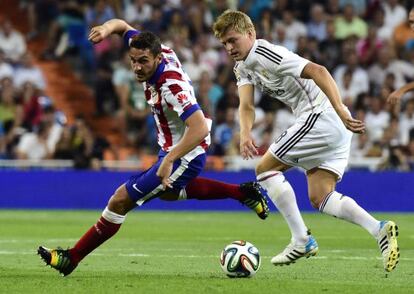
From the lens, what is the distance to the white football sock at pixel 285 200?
9969 mm

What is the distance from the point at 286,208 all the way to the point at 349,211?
2.40 feet

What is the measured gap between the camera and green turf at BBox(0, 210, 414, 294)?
27.8ft

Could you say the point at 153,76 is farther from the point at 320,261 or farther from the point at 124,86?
the point at 124,86

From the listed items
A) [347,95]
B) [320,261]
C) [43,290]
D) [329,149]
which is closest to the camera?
[43,290]

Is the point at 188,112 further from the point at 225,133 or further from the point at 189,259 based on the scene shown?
the point at 225,133

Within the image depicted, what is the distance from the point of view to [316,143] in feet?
32.4

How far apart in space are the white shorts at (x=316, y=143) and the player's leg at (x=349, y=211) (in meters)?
0.10

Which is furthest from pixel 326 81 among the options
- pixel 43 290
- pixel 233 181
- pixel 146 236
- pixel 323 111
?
pixel 233 181

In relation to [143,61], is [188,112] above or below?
below

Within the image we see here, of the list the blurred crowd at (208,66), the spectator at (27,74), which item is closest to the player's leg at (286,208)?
the blurred crowd at (208,66)

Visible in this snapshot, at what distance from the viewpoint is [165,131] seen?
394 inches

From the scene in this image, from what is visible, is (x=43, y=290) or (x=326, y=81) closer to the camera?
(x=43, y=290)

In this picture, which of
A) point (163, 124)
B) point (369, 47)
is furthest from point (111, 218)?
point (369, 47)

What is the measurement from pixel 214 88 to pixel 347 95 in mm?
2582
